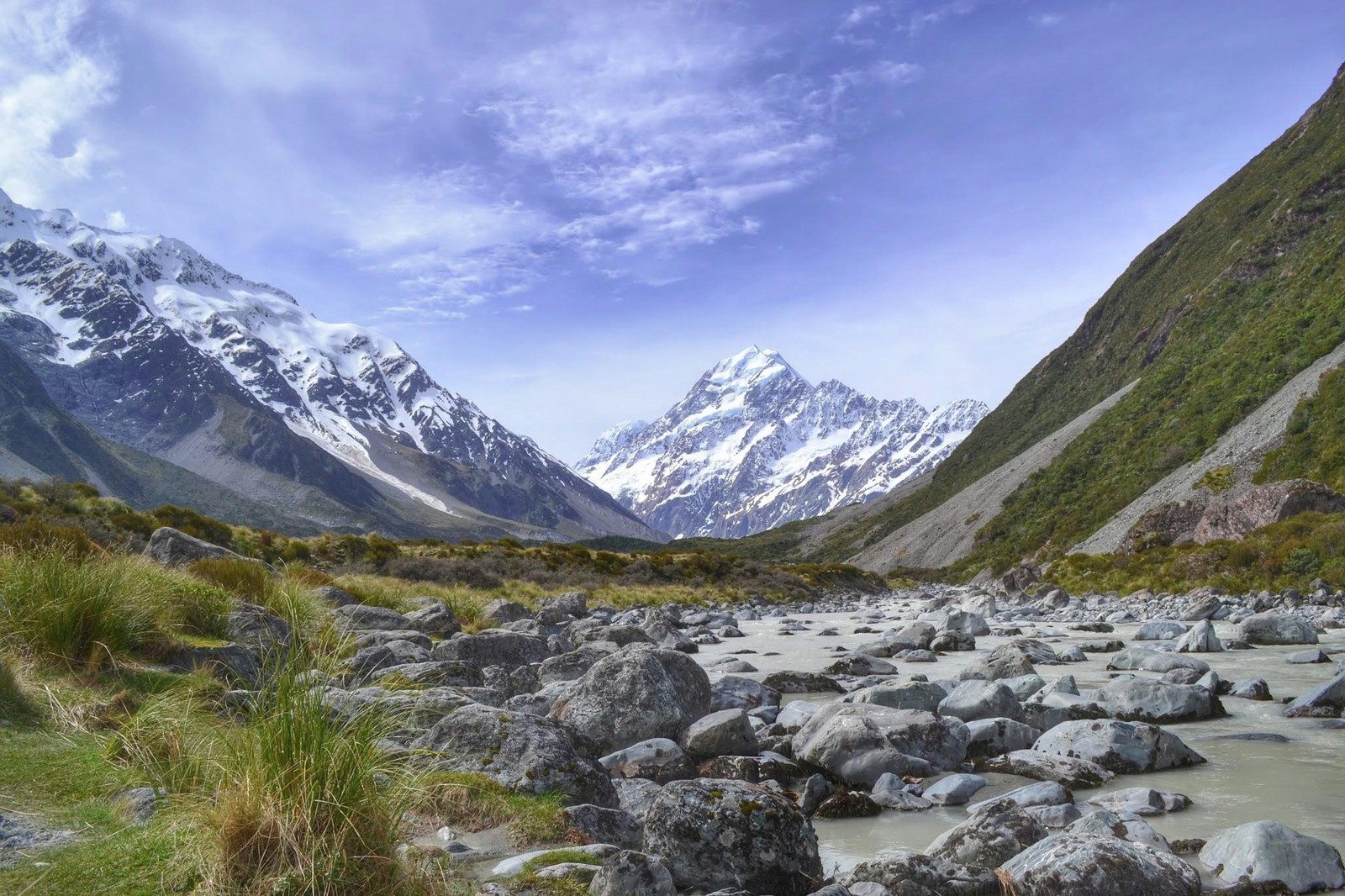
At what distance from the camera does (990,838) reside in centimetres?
567

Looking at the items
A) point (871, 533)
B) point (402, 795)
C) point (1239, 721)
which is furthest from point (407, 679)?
point (871, 533)

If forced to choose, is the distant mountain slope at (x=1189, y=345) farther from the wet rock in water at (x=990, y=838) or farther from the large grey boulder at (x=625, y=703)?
the wet rock in water at (x=990, y=838)

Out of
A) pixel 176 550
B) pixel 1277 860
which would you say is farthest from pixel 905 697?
pixel 176 550

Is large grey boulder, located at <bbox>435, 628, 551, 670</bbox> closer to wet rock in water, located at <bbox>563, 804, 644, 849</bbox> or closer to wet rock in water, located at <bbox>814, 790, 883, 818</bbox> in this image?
wet rock in water, located at <bbox>814, 790, 883, 818</bbox>

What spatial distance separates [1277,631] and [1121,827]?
48.3ft

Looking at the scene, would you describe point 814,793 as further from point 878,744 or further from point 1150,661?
point 1150,661

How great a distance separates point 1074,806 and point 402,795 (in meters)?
5.46

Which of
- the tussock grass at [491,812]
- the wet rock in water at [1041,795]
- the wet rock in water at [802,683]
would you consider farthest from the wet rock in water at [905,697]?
the tussock grass at [491,812]

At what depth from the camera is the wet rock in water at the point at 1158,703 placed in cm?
1022

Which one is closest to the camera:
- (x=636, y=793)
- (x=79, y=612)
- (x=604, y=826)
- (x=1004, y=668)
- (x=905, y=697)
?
(x=604, y=826)

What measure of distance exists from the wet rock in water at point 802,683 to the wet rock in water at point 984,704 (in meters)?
3.19

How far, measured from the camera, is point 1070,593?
123 ft

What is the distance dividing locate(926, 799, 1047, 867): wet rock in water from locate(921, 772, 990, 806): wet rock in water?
1.47 m

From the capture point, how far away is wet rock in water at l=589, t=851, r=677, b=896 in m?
4.43
